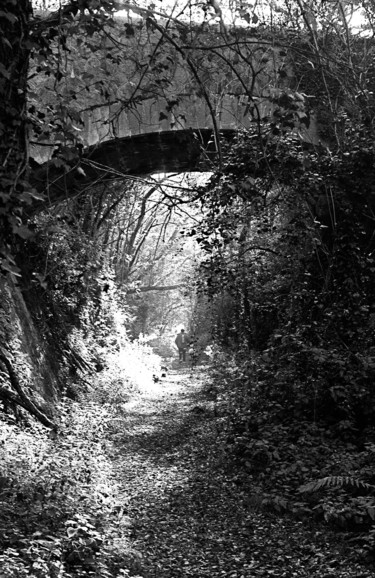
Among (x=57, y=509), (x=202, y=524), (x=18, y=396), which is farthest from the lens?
(x=18, y=396)

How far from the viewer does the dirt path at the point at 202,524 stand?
4.85 metres

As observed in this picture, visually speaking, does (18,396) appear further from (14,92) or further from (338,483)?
(14,92)

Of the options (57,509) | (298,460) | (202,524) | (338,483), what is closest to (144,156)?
(298,460)

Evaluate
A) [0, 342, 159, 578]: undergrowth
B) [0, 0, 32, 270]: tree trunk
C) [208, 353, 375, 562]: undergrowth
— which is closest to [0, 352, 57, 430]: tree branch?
[0, 342, 159, 578]: undergrowth

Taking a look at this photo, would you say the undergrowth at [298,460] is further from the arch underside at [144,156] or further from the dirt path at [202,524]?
the arch underside at [144,156]

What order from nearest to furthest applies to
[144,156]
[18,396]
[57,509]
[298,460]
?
[57,509]
[298,460]
[18,396]
[144,156]

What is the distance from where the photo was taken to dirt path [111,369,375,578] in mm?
4848

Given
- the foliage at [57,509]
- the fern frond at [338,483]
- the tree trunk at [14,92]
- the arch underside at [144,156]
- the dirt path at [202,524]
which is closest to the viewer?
the tree trunk at [14,92]

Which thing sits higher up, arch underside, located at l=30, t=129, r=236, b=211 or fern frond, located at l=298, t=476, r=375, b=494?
arch underside, located at l=30, t=129, r=236, b=211

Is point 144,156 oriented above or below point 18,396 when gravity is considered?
above

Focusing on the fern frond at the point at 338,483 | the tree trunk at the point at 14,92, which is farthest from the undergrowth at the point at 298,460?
the tree trunk at the point at 14,92

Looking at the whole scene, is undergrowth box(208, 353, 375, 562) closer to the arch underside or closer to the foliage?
the foliage

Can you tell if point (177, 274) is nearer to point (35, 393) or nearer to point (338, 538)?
point (35, 393)

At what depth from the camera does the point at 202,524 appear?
5.94 meters
